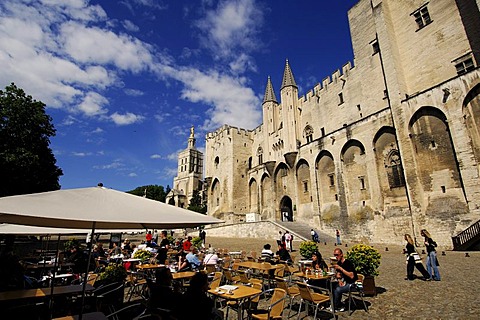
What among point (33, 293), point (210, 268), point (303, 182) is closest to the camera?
point (33, 293)

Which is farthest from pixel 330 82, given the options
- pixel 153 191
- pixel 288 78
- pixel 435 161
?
pixel 153 191

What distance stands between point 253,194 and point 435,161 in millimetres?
25633

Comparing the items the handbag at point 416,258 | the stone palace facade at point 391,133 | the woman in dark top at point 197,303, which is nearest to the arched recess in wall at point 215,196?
the stone palace facade at point 391,133

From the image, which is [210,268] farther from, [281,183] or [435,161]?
[281,183]

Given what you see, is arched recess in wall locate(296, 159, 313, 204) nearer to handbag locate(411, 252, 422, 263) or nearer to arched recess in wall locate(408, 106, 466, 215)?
arched recess in wall locate(408, 106, 466, 215)

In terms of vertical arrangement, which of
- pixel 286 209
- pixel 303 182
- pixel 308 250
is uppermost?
pixel 303 182

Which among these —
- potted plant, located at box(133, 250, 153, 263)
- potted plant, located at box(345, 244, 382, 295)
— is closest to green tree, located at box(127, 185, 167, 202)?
potted plant, located at box(133, 250, 153, 263)

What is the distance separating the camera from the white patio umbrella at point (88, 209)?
2.60m

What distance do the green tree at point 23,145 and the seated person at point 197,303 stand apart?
67.9 feet

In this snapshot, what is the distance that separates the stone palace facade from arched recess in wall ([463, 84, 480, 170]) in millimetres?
65

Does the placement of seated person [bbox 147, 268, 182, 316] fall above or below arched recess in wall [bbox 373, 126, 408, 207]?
below

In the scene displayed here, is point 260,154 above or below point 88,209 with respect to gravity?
above

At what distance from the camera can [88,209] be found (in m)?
2.91

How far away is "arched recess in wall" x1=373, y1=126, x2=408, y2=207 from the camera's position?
62.3 ft
